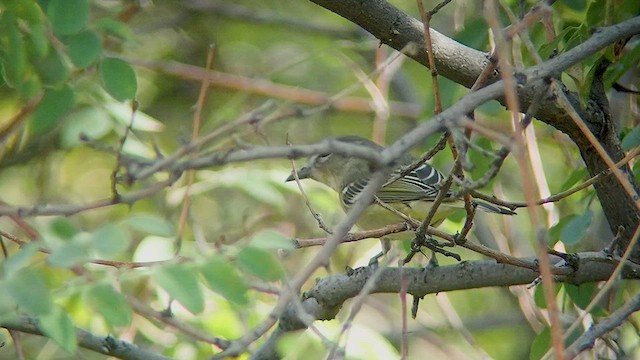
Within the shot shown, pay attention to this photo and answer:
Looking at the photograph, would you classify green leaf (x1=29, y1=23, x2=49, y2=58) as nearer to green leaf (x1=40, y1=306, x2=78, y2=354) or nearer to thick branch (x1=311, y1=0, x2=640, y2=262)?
thick branch (x1=311, y1=0, x2=640, y2=262)

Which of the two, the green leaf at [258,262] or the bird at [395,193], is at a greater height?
the bird at [395,193]

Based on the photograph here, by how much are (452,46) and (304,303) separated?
3.21ft

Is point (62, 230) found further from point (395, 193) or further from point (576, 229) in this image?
point (395, 193)

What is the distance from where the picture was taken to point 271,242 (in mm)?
1771

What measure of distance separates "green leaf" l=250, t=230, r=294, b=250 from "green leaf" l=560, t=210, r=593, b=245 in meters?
1.56

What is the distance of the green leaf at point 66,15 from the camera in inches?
101

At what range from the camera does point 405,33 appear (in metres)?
2.65

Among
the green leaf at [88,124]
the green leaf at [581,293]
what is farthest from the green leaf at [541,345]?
the green leaf at [88,124]

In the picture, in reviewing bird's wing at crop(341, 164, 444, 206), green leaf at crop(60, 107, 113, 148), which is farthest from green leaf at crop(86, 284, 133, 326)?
bird's wing at crop(341, 164, 444, 206)

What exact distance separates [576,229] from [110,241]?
6.17ft

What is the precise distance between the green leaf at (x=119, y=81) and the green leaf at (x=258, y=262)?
45.8 inches

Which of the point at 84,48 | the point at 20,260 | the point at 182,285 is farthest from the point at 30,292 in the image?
the point at 84,48

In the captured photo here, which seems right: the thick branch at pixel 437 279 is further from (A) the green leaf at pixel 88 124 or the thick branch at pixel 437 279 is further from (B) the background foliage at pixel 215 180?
(A) the green leaf at pixel 88 124

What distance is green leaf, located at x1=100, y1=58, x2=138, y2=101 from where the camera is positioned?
9.20ft
